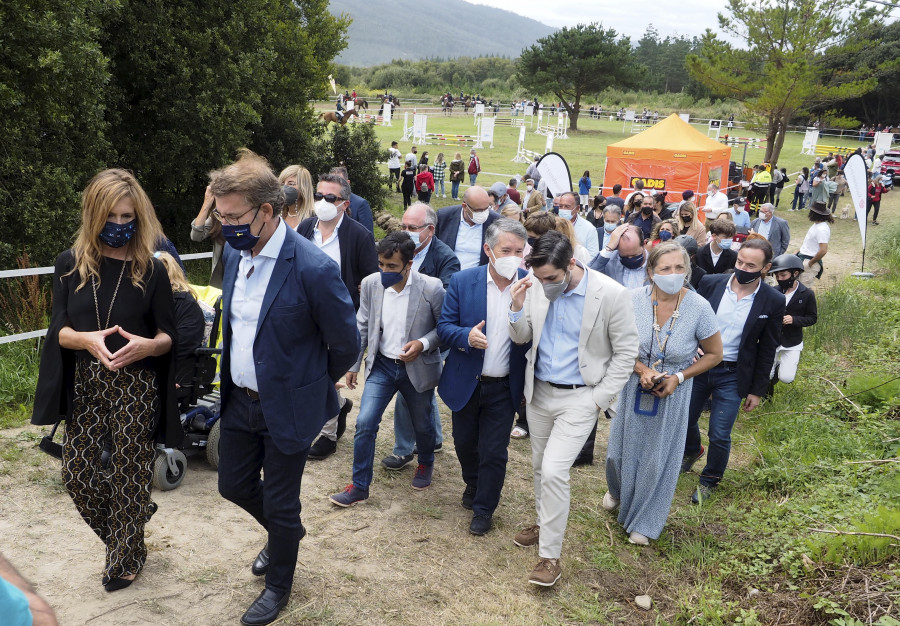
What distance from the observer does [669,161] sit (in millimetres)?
19188

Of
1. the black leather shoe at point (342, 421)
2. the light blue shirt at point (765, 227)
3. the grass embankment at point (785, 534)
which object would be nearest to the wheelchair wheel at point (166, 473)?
the black leather shoe at point (342, 421)

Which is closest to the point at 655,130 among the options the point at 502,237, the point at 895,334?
the point at 895,334

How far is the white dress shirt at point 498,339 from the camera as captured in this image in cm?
434

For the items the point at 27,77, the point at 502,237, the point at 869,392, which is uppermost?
the point at 27,77

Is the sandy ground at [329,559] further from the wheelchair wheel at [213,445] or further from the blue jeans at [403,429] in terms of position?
the blue jeans at [403,429]

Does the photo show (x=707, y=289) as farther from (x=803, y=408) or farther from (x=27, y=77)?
(x=27, y=77)

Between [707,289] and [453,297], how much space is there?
2127 millimetres

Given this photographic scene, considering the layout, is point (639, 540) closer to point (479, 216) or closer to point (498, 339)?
→ point (498, 339)

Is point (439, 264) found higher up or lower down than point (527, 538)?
higher up

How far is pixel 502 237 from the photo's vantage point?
14.1ft

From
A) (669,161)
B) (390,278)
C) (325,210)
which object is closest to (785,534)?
(390,278)

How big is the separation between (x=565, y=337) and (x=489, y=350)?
51 centimetres

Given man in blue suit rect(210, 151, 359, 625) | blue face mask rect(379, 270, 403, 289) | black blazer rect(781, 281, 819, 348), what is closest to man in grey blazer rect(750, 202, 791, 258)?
black blazer rect(781, 281, 819, 348)

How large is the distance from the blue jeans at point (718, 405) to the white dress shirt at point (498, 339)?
5.45 ft
